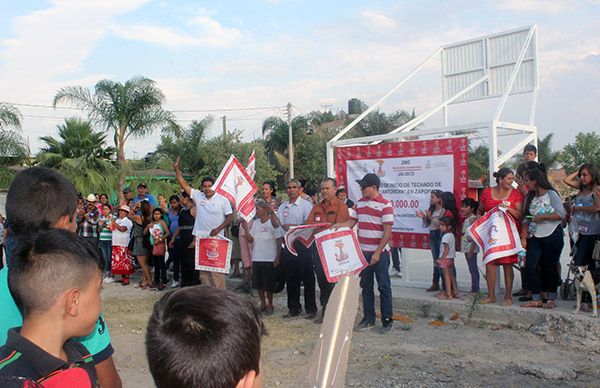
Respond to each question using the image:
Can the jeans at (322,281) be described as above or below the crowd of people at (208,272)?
below

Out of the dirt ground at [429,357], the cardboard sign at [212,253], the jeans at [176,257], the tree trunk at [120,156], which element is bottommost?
the dirt ground at [429,357]

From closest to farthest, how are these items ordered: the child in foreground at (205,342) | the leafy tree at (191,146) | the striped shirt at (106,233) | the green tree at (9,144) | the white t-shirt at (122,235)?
1. the child in foreground at (205,342)
2. the white t-shirt at (122,235)
3. the striped shirt at (106,233)
4. the green tree at (9,144)
5. the leafy tree at (191,146)

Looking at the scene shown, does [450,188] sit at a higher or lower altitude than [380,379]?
higher

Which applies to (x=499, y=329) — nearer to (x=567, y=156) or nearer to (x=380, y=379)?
(x=380, y=379)

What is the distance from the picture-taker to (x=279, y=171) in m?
38.2

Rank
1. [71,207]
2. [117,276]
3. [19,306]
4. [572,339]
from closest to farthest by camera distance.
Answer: [19,306] < [71,207] < [572,339] < [117,276]

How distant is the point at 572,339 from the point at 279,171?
32158 millimetres

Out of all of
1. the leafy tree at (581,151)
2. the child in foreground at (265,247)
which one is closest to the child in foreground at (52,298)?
the child in foreground at (265,247)

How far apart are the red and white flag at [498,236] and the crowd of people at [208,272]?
112 millimetres

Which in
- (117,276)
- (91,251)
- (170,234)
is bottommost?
(117,276)

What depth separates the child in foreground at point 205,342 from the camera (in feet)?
4.49

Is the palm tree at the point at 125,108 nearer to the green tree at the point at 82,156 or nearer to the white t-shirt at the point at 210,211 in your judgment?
the green tree at the point at 82,156

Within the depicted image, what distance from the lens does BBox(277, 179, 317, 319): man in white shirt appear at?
835 cm

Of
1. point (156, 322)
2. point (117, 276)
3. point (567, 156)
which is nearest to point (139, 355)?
point (156, 322)
